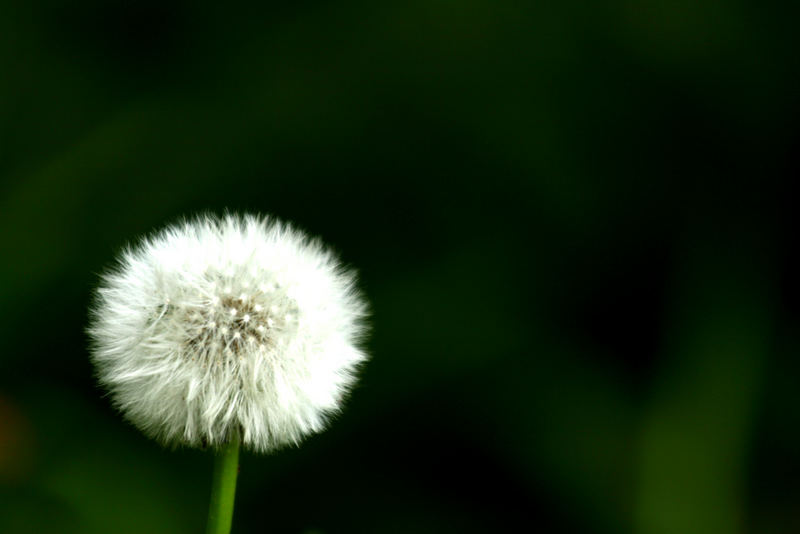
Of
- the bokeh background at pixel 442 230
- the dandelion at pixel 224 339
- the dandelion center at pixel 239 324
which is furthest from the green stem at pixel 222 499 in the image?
the bokeh background at pixel 442 230

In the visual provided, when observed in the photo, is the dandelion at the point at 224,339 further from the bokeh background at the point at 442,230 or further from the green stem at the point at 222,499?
the bokeh background at the point at 442,230

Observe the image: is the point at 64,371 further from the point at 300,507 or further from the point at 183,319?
the point at 183,319

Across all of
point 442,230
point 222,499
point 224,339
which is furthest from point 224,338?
point 442,230

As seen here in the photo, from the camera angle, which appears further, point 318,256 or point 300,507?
point 300,507

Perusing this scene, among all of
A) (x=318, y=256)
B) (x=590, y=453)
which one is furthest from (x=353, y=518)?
(x=318, y=256)

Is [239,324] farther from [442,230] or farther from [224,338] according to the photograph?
[442,230]
